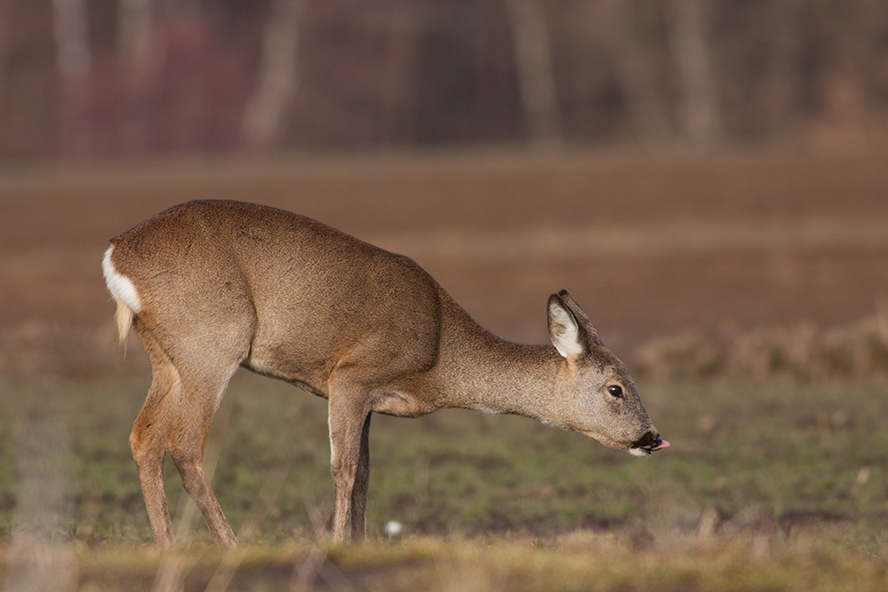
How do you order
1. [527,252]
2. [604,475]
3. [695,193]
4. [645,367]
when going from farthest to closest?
[695,193]
[527,252]
[645,367]
[604,475]

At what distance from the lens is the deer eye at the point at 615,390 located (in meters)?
7.35

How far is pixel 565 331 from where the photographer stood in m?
7.35

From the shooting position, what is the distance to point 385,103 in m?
37.6

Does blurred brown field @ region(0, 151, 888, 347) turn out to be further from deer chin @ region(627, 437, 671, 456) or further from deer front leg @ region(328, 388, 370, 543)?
deer front leg @ region(328, 388, 370, 543)

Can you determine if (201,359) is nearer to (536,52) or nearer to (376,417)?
(376,417)

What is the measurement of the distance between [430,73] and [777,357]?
26.0 metres

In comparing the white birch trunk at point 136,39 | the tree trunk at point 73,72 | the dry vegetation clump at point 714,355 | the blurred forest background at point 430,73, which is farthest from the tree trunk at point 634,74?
the dry vegetation clump at point 714,355

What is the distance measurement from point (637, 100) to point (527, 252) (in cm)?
1516

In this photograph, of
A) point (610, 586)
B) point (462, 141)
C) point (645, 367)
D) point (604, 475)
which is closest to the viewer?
point (610, 586)

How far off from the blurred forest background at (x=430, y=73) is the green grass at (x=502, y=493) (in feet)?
72.3

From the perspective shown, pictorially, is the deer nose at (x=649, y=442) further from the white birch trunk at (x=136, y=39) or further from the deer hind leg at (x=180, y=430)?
the white birch trunk at (x=136, y=39)

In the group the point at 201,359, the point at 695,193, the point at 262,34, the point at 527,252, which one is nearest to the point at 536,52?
the point at 262,34

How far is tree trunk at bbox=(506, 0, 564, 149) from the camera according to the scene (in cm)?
3797

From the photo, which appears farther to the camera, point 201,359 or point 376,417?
point 376,417
